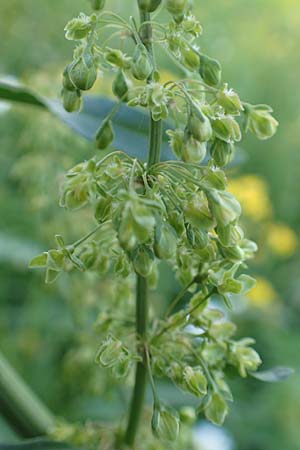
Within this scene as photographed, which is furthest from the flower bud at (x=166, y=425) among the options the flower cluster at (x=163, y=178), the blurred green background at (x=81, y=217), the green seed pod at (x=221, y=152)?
the blurred green background at (x=81, y=217)

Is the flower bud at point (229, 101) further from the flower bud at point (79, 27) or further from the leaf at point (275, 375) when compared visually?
the leaf at point (275, 375)

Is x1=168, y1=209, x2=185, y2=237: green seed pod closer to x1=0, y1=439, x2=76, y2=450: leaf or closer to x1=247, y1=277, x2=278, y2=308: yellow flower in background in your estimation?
x1=0, y1=439, x2=76, y2=450: leaf

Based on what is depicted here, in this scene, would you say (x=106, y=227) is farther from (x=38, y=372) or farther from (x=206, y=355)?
(x=38, y=372)

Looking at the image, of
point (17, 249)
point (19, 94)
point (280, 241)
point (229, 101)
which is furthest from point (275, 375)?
point (280, 241)

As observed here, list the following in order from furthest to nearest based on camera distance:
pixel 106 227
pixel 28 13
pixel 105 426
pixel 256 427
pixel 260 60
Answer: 1. pixel 260 60
2. pixel 28 13
3. pixel 256 427
4. pixel 105 426
5. pixel 106 227

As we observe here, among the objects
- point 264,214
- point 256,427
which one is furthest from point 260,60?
point 256,427

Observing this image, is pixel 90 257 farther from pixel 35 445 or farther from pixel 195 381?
pixel 35 445

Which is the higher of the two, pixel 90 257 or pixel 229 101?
pixel 229 101
